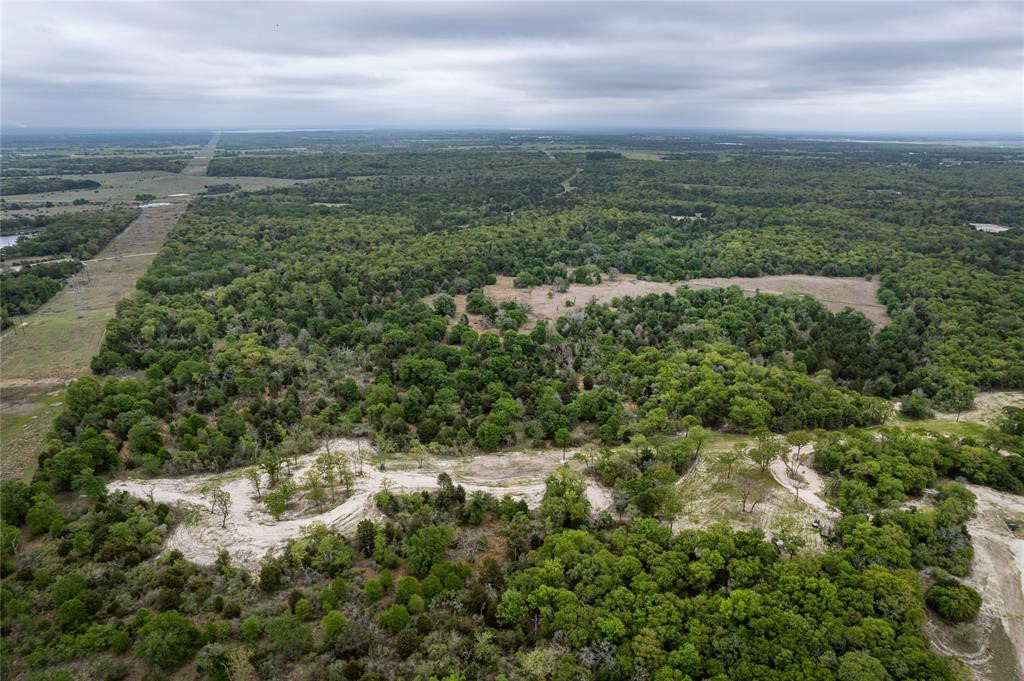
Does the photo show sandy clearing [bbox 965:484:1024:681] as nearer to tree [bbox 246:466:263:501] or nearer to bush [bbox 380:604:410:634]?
bush [bbox 380:604:410:634]

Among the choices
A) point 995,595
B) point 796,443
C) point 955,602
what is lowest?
point 995,595

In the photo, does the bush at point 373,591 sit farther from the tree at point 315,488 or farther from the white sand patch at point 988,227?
the white sand patch at point 988,227

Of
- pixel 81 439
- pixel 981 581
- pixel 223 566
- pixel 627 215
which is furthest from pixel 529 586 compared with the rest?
pixel 627 215

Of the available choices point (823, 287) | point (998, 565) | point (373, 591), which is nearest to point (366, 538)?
point (373, 591)

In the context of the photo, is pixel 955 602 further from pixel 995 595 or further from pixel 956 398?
pixel 956 398

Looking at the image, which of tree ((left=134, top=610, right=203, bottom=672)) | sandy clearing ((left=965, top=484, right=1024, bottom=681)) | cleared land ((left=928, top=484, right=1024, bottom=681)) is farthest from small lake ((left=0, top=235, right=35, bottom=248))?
sandy clearing ((left=965, top=484, right=1024, bottom=681))

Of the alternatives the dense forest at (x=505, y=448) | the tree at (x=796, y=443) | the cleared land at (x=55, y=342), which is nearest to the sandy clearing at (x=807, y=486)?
the tree at (x=796, y=443)

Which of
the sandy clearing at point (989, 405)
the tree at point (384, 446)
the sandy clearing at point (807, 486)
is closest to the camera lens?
the sandy clearing at point (807, 486)
